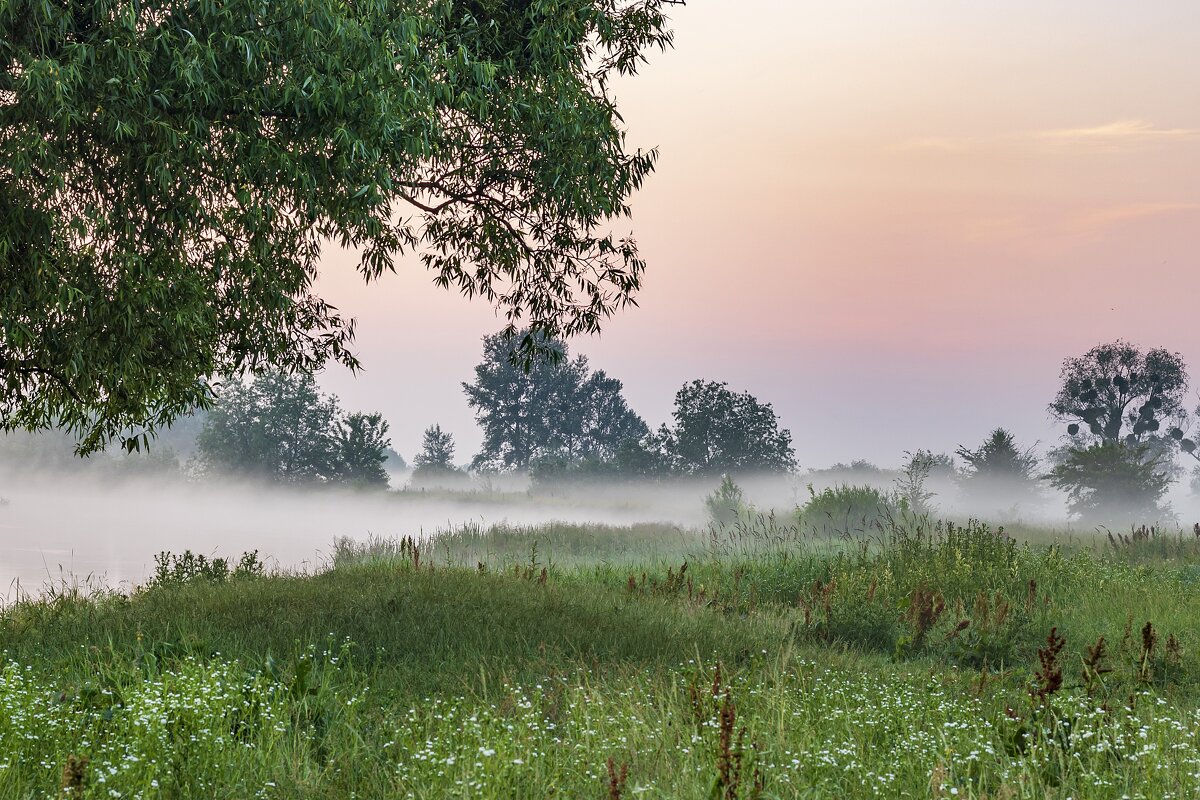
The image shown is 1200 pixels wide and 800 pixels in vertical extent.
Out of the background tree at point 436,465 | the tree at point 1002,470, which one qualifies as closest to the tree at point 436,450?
the background tree at point 436,465

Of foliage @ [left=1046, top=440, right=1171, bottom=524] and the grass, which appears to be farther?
foliage @ [left=1046, top=440, right=1171, bottom=524]

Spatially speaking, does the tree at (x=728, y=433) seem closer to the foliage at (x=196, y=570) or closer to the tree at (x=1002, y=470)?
the tree at (x=1002, y=470)

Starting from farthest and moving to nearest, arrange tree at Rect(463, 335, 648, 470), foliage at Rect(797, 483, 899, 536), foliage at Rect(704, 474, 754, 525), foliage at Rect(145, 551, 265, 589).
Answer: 1. tree at Rect(463, 335, 648, 470)
2. foliage at Rect(704, 474, 754, 525)
3. foliage at Rect(797, 483, 899, 536)
4. foliage at Rect(145, 551, 265, 589)

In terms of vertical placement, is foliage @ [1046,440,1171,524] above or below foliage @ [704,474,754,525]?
above

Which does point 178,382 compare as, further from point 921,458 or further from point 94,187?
point 921,458

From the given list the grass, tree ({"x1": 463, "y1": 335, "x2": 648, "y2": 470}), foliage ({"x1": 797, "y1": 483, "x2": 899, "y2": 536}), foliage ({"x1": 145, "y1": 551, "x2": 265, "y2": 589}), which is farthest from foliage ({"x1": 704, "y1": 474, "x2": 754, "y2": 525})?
tree ({"x1": 463, "y1": 335, "x2": 648, "y2": 470})

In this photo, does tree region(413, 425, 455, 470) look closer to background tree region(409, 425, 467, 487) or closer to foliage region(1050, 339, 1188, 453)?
background tree region(409, 425, 467, 487)

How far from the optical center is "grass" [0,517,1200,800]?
183 inches

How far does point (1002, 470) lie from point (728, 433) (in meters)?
13.3

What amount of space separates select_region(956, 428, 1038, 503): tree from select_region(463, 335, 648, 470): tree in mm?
24880

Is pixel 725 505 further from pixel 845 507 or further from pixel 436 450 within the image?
pixel 436 450

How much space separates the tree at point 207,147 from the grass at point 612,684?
3.01 m

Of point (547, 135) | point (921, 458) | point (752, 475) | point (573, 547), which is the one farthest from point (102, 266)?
point (752, 475)

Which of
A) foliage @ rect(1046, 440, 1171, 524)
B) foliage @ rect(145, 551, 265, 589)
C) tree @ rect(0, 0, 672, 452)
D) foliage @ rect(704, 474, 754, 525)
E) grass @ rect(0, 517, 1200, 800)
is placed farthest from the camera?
foliage @ rect(1046, 440, 1171, 524)
